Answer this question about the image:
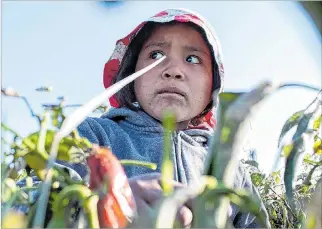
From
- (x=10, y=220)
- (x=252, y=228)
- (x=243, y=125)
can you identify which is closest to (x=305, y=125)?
(x=243, y=125)

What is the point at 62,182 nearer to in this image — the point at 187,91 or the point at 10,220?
the point at 10,220

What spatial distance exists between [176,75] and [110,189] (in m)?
0.83

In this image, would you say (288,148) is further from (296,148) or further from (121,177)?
(121,177)

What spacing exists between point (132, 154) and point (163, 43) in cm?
29

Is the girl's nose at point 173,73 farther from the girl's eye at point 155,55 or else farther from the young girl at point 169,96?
the girl's eye at point 155,55

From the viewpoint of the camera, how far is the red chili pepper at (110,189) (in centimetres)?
33

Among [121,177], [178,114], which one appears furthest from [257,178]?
[121,177]

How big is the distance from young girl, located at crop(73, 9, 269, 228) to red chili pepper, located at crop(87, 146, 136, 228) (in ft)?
2.24

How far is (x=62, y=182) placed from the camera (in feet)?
1.07

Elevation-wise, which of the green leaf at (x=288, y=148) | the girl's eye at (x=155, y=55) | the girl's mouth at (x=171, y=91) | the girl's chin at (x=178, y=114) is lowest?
the girl's chin at (x=178, y=114)

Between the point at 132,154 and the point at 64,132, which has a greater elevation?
the point at 64,132

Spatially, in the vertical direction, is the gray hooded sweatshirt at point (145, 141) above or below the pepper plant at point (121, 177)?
below

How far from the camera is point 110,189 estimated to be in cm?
36

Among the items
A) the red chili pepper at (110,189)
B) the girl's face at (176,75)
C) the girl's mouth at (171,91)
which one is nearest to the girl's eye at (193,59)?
the girl's face at (176,75)
